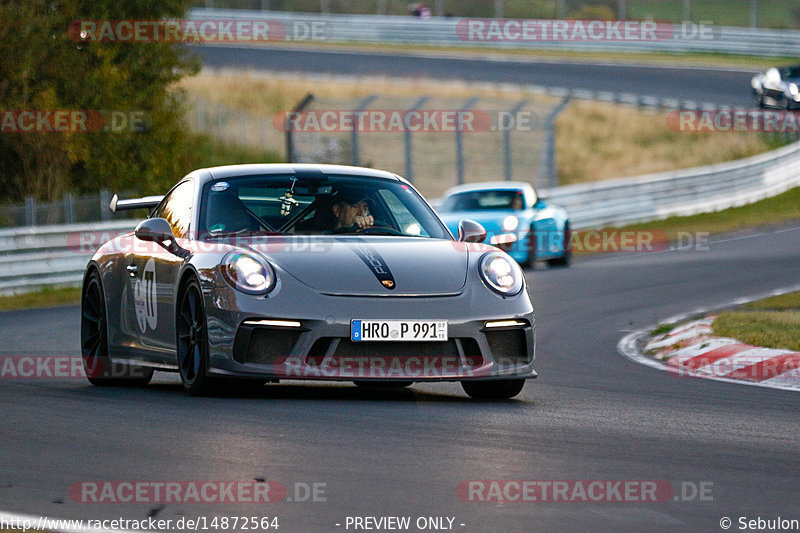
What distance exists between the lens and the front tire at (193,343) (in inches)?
334

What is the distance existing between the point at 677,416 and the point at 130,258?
361 centimetres

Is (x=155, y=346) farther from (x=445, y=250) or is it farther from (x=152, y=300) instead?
(x=445, y=250)

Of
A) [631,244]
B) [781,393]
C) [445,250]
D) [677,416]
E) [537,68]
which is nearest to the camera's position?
[677,416]

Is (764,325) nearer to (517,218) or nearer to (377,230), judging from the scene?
(377,230)

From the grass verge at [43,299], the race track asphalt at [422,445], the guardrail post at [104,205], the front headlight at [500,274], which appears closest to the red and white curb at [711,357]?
the race track asphalt at [422,445]

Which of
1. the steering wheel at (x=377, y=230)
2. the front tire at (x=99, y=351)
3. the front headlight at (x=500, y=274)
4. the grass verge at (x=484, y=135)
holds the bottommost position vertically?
the grass verge at (x=484, y=135)

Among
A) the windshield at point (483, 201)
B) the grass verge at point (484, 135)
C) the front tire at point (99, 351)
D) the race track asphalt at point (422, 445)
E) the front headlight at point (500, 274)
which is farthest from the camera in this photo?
the grass verge at point (484, 135)

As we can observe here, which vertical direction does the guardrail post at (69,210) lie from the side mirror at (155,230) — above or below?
below

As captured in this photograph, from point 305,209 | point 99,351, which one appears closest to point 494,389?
point 305,209

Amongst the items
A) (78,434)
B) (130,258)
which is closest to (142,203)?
(130,258)

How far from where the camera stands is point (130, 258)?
9812mm

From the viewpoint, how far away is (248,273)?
8344mm

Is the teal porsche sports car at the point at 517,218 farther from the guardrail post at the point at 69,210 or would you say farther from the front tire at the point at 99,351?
the front tire at the point at 99,351

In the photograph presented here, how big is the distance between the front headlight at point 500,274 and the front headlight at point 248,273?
1184 mm
